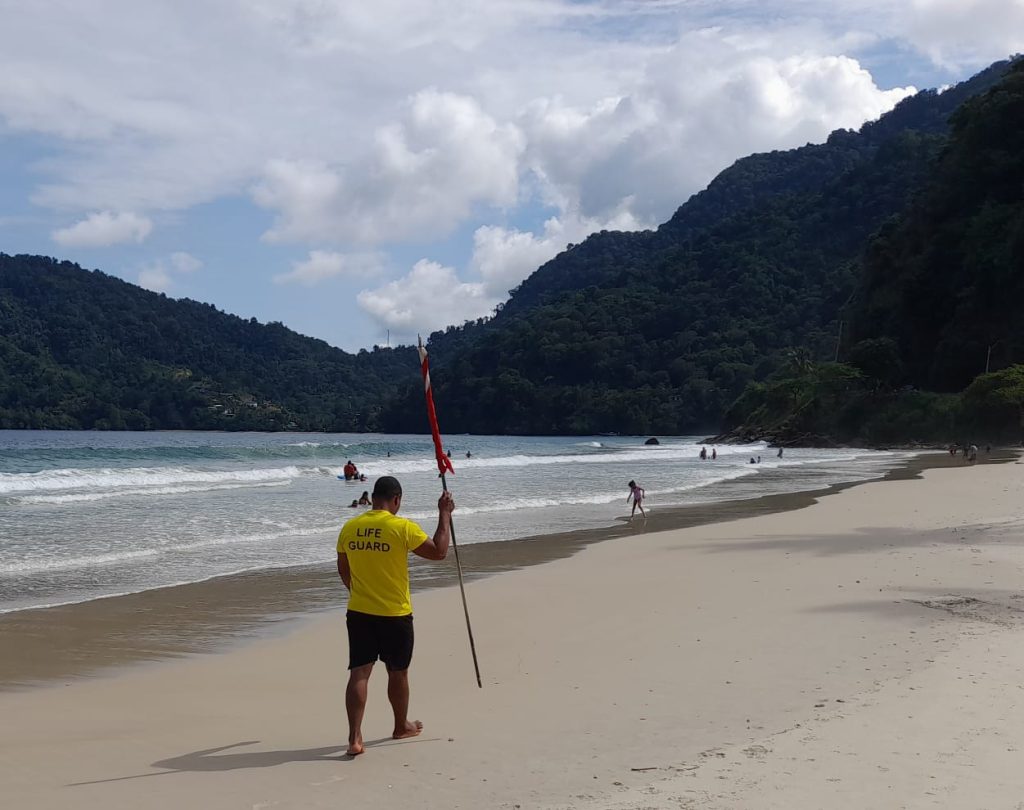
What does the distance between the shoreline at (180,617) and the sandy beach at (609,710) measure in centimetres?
43

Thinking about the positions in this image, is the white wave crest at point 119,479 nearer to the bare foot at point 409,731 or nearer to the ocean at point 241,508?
the ocean at point 241,508

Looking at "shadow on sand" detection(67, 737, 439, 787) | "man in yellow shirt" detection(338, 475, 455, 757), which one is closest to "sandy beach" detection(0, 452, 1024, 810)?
"shadow on sand" detection(67, 737, 439, 787)

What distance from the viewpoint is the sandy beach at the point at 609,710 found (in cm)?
467

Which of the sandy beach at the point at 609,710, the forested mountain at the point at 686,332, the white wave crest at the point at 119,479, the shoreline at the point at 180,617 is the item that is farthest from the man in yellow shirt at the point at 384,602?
the forested mountain at the point at 686,332

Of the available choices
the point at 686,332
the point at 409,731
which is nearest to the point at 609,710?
the point at 409,731

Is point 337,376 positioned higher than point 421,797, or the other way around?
point 337,376

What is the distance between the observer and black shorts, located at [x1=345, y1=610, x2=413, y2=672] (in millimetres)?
5645

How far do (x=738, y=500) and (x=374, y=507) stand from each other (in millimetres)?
20716

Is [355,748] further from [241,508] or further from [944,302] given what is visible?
[944,302]

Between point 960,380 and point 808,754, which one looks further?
point 960,380

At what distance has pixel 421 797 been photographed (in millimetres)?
4676

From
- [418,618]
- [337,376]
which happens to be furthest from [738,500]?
[337,376]

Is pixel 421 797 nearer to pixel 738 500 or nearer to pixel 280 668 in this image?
pixel 280 668

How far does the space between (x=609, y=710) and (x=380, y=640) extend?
5.07ft
